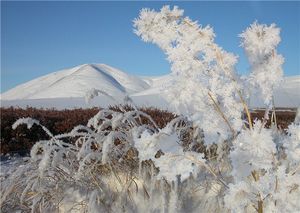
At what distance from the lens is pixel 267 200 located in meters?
1.92

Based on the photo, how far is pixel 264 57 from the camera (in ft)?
7.04

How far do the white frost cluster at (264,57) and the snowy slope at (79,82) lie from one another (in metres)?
49.1

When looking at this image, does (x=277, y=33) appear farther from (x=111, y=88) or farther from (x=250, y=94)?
(x=111, y=88)

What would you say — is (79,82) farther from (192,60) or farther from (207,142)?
(192,60)

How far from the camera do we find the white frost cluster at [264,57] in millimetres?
2094

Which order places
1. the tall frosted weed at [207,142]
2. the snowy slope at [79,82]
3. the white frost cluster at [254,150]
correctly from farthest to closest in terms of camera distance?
1. the snowy slope at [79,82]
2. the tall frosted weed at [207,142]
3. the white frost cluster at [254,150]

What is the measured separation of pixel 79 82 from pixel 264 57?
174 feet

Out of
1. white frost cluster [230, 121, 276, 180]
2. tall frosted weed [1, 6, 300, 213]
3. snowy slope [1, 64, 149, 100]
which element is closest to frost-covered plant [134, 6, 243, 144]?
tall frosted weed [1, 6, 300, 213]

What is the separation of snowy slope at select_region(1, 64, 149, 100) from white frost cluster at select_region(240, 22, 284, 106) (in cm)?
4907

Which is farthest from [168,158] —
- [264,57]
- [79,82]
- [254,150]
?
[79,82]

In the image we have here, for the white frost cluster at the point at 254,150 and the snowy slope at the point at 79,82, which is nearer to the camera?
the white frost cluster at the point at 254,150

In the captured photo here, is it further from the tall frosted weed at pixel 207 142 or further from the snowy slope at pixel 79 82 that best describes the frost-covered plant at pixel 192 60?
the snowy slope at pixel 79 82

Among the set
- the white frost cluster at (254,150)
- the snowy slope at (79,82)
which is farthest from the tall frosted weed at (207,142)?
the snowy slope at (79,82)

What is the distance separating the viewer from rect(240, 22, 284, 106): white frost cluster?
6.87ft
